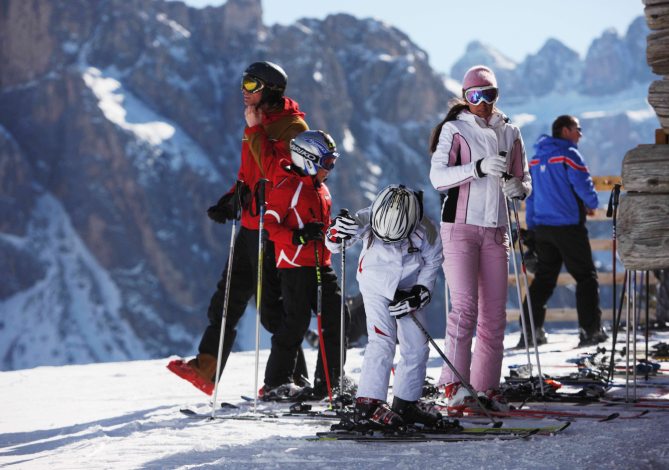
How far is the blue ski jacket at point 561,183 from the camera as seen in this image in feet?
25.6

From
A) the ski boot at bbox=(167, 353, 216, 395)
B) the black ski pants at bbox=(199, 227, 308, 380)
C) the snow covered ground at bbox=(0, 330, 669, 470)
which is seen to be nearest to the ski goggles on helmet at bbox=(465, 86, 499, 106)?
the black ski pants at bbox=(199, 227, 308, 380)

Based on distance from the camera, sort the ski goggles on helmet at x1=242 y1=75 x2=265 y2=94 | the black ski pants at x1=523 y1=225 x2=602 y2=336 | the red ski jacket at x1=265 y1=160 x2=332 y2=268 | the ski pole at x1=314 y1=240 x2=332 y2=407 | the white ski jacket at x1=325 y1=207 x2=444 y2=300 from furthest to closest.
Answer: the black ski pants at x1=523 y1=225 x2=602 y2=336 → the ski goggles on helmet at x1=242 y1=75 x2=265 y2=94 → the red ski jacket at x1=265 y1=160 x2=332 y2=268 → the ski pole at x1=314 y1=240 x2=332 y2=407 → the white ski jacket at x1=325 y1=207 x2=444 y2=300

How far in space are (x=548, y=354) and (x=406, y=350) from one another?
4146 millimetres

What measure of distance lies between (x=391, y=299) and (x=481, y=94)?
1.41 m

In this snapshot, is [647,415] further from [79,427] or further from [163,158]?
[163,158]

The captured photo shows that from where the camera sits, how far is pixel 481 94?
478 cm

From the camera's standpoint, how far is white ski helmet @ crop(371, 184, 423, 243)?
13.6 ft

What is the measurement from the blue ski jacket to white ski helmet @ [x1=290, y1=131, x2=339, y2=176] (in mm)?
3261

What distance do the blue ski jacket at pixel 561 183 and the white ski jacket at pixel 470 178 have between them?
3.20 meters

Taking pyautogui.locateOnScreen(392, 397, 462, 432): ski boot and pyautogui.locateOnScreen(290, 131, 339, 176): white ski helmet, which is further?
pyautogui.locateOnScreen(290, 131, 339, 176): white ski helmet

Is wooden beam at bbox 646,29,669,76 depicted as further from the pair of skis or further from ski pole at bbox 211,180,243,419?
ski pole at bbox 211,180,243,419

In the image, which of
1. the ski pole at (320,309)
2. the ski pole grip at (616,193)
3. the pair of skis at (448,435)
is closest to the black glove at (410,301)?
the pair of skis at (448,435)

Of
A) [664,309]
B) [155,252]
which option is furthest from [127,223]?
[664,309]

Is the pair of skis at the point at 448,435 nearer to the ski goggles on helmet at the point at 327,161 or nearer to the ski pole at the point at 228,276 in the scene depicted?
the ski pole at the point at 228,276
